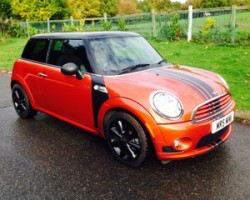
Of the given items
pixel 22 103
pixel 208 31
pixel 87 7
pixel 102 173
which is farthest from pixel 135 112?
pixel 87 7

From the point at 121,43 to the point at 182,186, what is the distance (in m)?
2.19

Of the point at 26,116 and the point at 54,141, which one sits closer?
the point at 54,141

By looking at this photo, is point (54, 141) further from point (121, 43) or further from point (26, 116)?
point (121, 43)

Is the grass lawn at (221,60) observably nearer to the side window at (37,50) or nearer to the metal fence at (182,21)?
the metal fence at (182,21)

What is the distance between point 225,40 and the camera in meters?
12.5

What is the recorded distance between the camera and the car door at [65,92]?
410 cm

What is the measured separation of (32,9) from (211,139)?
3418 centimetres

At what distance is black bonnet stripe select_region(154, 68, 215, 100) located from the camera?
3576 millimetres

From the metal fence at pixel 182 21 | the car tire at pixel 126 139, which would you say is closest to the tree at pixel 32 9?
the metal fence at pixel 182 21

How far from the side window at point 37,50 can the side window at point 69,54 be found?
200 mm

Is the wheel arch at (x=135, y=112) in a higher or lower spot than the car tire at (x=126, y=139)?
higher

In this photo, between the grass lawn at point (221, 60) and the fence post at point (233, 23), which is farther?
the fence post at point (233, 23)

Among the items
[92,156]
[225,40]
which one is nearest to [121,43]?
[92,156]

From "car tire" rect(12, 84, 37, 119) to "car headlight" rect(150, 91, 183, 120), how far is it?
9.27 feet
